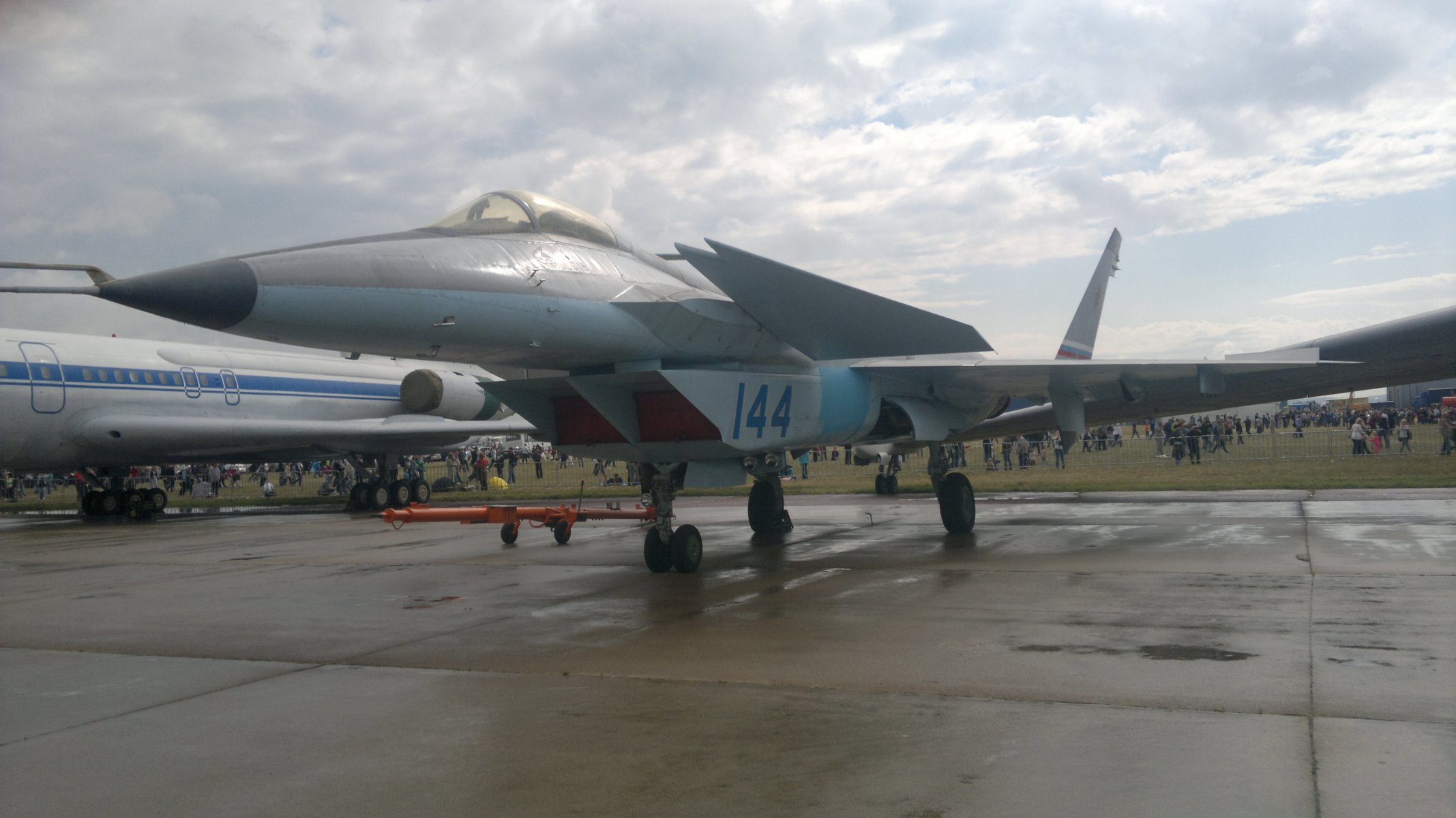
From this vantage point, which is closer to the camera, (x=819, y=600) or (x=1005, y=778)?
(x=1005, y=778)

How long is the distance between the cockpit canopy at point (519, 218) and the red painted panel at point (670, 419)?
51.6 inches

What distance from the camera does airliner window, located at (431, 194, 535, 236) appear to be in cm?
643

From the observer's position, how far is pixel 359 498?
2034cm

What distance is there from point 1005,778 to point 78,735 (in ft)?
12.1

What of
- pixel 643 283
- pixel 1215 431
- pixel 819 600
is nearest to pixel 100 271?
pixel 643 283

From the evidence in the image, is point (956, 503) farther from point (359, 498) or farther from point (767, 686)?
point (359, 498)

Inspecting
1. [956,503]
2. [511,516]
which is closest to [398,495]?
[511,516]

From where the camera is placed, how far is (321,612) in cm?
703

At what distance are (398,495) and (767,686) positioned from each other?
1800 cm

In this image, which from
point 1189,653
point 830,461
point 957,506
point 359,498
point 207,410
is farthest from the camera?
point 830,461

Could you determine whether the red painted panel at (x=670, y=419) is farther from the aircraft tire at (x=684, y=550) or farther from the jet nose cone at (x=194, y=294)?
the jet nose cone at (x=194, y=294)

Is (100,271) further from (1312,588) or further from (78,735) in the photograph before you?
(1312,588)

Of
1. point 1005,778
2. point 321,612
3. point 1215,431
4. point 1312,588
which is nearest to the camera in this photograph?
point 1005,778

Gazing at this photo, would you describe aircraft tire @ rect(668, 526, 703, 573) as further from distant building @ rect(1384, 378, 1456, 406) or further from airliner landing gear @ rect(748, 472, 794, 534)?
distant building @ rect(1384, 378, 1456, 406)
